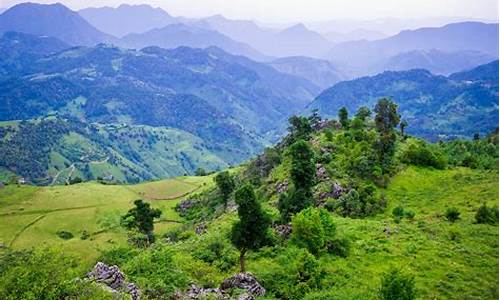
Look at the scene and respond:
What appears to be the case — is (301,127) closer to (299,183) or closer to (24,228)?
(299,183)

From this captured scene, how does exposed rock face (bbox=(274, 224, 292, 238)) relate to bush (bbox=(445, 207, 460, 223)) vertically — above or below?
below

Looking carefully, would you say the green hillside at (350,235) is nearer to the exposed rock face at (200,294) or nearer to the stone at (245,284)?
the exposed rock face at (200,294)

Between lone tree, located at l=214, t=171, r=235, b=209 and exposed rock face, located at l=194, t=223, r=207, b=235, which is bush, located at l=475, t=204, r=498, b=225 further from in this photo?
lone tree, located at l=214, t=171, r=235, b=209

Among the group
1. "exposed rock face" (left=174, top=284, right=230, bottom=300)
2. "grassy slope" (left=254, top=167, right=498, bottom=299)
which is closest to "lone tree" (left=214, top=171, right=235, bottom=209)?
"grassy slope" (left=254, top=167, right=498, bottom=299)

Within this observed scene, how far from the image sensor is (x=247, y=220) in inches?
2167

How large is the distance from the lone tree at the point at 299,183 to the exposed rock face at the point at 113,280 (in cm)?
2933

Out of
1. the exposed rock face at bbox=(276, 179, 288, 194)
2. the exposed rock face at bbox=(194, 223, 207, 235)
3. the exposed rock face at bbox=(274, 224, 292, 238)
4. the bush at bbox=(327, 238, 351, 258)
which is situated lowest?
the exposed rock face at bbox=(194, 223, 207, 235)

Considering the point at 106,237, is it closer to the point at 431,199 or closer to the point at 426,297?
the point at 431,199

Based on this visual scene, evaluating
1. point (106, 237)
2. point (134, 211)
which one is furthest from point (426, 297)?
point (106, 237)

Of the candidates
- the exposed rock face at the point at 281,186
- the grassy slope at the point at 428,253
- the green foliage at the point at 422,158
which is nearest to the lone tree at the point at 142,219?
the exposed rock face at the point at 281,186

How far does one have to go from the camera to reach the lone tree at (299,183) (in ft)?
225

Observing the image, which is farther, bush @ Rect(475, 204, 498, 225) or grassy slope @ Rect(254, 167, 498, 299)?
bush @ Rect(475, 204, 498, 225)

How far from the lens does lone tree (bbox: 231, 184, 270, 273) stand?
2152 inches

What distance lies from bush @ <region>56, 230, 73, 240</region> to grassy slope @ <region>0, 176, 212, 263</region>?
5.08 feet
